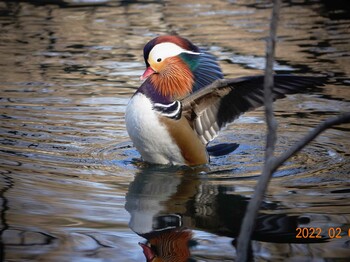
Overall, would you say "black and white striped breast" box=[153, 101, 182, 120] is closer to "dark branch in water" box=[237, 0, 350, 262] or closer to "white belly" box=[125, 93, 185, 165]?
"white belly" box=[125, 93, 185, 165]

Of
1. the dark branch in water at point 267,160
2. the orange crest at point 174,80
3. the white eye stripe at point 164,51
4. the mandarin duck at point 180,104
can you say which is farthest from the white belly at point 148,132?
the dark branch in water at point 267,160

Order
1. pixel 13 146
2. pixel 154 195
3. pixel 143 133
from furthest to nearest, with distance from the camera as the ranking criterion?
pixel 13 146
pixel 143 133
pixel 154 195

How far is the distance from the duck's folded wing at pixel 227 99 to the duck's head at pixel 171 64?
0.20 metres

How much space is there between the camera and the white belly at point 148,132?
4.43 m

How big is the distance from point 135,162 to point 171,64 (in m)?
0.68

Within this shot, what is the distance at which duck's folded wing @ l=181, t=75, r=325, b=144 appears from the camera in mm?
4234

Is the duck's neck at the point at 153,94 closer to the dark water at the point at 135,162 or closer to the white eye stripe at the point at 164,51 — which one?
the white eye stripe at the point at 164,51

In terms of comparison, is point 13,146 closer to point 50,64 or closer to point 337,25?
point 50,64

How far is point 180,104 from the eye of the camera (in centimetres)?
462

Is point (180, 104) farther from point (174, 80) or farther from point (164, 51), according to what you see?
point (164, 51)

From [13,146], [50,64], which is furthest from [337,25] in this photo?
[13,146]

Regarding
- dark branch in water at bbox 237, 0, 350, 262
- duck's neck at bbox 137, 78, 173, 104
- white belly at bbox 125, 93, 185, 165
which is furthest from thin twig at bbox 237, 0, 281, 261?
duck's neck at bbox 137, 78, 173, 104

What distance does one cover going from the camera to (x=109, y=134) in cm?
538

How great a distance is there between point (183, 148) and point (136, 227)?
1211 millimetres
